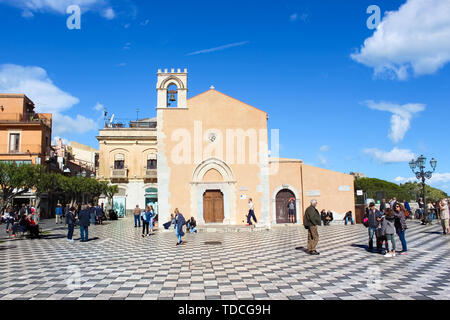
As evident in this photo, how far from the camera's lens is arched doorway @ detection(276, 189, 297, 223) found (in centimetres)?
2403

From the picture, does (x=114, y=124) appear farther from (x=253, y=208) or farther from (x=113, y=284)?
(x=113, y=284)

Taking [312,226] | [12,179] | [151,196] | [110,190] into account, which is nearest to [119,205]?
[151,196]

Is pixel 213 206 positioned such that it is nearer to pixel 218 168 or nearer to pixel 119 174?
pixel 218 168

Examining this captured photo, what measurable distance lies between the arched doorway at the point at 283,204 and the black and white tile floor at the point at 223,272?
33.8 feet

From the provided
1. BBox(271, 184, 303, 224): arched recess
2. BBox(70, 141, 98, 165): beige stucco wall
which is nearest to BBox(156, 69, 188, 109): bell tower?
BBox(271, 184, 303, 224): arched recess

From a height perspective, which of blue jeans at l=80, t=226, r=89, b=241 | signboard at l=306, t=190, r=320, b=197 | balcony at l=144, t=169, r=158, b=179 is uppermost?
balcony at l=144, t=169, r=158, b=179

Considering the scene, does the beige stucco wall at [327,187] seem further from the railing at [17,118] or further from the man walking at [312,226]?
the railing at [17,118]

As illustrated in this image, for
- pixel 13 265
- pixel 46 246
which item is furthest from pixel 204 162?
pixel 13 265

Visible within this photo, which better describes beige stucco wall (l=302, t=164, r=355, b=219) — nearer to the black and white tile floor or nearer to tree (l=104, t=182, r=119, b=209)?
the black and white tile floor

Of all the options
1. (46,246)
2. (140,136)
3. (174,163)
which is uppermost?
(140,136)

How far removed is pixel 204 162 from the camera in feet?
74.2
